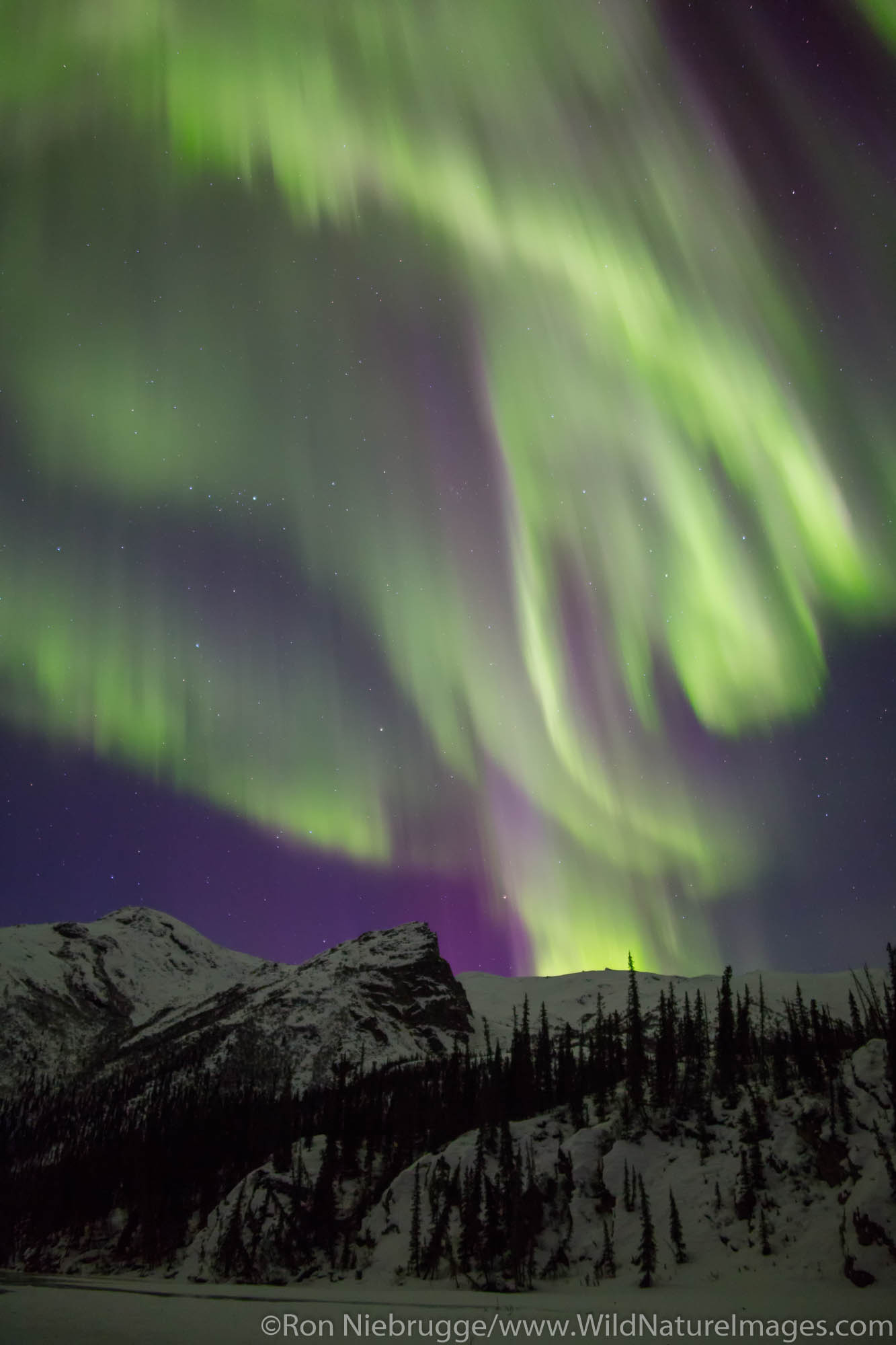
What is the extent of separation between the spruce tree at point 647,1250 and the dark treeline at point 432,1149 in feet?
0.89

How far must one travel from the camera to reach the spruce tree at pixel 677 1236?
57969 mm

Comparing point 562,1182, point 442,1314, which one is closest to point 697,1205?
point 562,1182

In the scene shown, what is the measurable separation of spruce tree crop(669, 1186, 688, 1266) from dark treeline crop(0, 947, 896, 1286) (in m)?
2.09

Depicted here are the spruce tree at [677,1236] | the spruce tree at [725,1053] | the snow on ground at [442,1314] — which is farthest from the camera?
the spruce tree at [725,1053]

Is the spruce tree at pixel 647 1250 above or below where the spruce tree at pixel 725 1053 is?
below

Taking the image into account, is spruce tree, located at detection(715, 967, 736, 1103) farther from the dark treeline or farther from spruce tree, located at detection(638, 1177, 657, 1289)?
spruce tree, located at detection(638, 1177, 657, 1289)

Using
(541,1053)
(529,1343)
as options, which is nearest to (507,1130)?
(529,1343)

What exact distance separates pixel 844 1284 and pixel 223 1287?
56.9 m

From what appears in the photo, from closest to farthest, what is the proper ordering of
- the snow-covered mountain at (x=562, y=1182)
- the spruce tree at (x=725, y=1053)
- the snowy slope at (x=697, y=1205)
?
the snowy slope at (x=697, y=1205), the snow-covered mountain at (x=562, y=1182), the spruce tree at (x=725, y=1053)

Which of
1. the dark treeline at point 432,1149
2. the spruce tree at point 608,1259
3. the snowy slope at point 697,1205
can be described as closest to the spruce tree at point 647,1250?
the dark treeline at point 432,1149

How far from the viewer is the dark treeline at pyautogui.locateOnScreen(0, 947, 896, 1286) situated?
70.4 meters

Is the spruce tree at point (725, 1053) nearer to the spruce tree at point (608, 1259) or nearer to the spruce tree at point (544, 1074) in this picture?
the spruce tree at point (608, 1259)

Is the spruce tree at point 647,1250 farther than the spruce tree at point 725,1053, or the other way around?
the spruce tree at point 725,1053

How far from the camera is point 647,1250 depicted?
5697 cm
